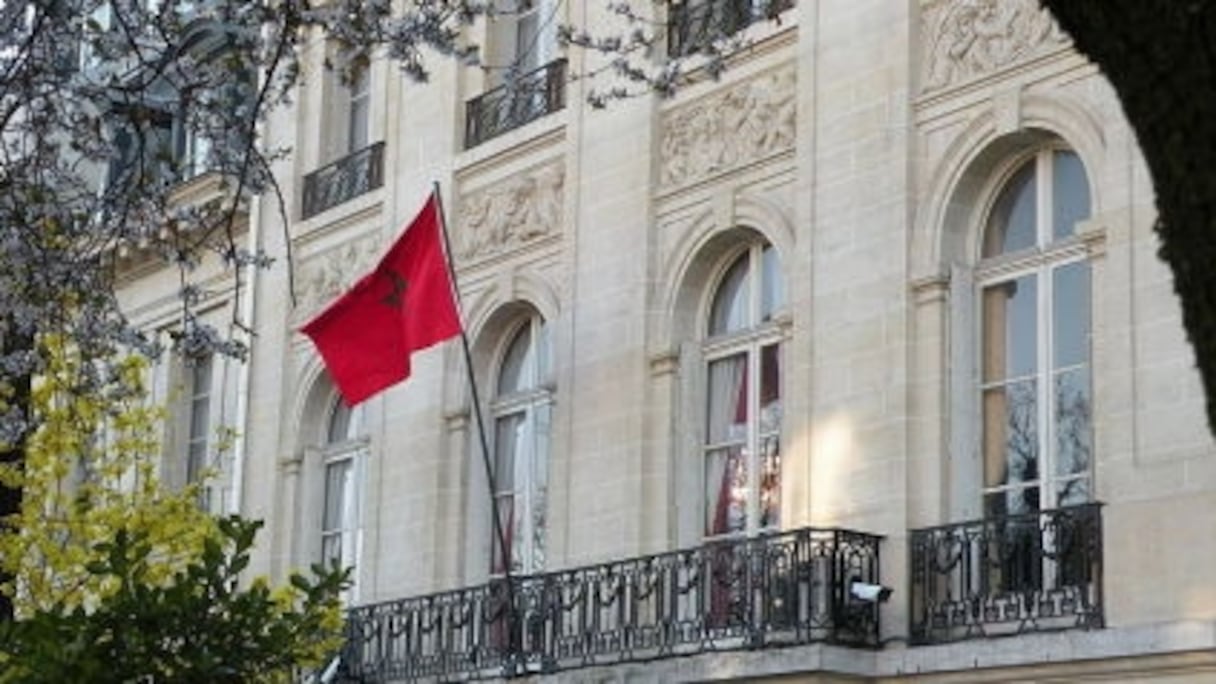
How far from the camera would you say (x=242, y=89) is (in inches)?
626

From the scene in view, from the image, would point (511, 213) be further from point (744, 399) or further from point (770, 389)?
point (770, 389)

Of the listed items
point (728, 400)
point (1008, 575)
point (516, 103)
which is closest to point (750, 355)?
point (728, 400)

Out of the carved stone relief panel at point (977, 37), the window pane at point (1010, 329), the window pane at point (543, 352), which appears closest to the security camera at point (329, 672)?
the window pane at point (543, 352)

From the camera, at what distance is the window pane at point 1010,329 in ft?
60.1

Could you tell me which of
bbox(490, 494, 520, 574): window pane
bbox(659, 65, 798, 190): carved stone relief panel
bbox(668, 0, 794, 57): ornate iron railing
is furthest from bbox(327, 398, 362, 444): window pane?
bbox(668, 0, 794, 57): ornate iron railing

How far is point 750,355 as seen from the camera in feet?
68.3

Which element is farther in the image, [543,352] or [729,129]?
[543,352]

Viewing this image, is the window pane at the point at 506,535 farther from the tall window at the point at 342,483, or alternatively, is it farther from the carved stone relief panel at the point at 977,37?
the carved stone relief panel at the point at 977,37

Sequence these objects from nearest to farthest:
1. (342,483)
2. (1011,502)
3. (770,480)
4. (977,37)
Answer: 1. (1011,502)
2. (977,37)
3. (770,480)
4. (342,483)

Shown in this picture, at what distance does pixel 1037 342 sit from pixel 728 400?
353 cm

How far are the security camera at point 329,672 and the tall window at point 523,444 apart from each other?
1.68m

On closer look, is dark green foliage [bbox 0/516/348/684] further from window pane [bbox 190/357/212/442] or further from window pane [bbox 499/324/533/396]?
window pane [bbox 190/357/212/442]

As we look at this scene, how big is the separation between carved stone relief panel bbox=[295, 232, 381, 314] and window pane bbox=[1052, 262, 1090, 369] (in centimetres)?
937

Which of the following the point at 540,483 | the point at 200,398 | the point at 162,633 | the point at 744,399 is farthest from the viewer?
the point at 200,398
